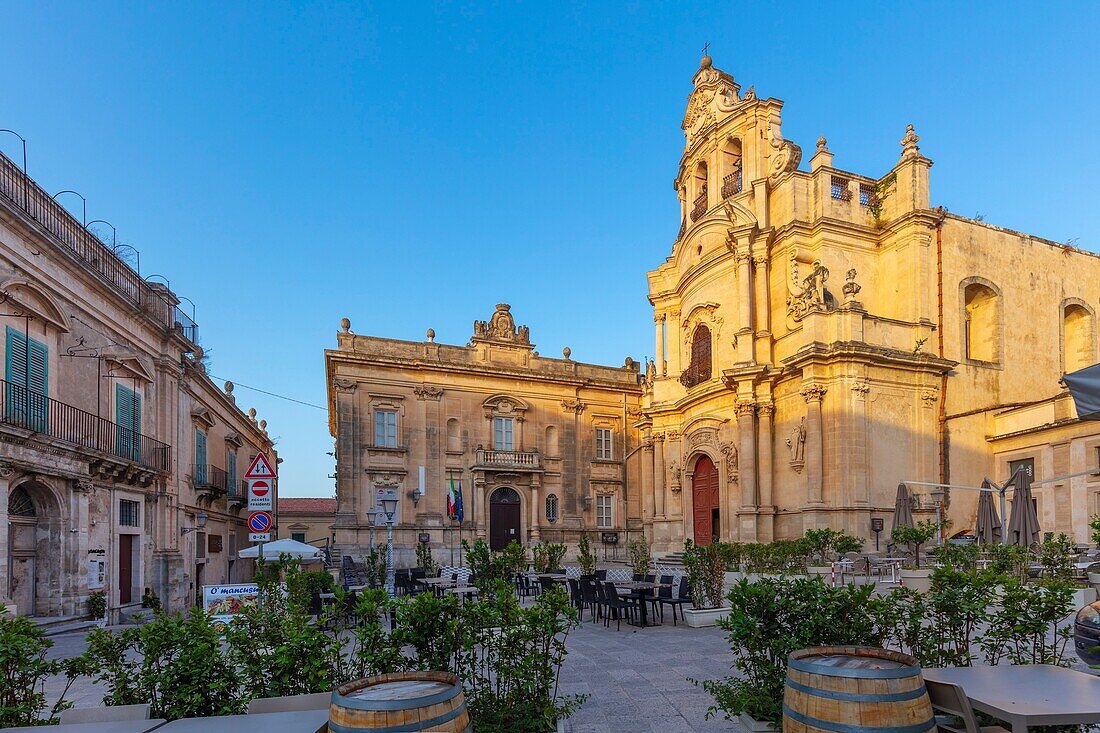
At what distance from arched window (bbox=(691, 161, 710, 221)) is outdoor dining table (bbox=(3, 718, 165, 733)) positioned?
2806 centimetres

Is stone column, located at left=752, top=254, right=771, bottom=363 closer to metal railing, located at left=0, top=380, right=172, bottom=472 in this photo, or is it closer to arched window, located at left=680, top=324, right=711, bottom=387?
arched window, located at left=680, top=324, right=711, bottom=387

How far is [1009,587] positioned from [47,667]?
6657 millimetres

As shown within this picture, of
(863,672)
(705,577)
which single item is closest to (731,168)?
(705,577)

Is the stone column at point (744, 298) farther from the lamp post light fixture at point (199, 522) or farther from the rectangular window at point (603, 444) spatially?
the lamp post light fixture at point (199, 522)

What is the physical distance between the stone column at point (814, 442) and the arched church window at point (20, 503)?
20.0m

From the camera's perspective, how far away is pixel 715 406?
26.0 meters

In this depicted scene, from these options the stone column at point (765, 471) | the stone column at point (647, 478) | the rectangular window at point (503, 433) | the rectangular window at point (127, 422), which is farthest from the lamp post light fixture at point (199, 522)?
the stone column at point (765, 471)

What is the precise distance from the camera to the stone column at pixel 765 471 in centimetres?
2294

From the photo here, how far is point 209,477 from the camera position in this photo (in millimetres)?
23578

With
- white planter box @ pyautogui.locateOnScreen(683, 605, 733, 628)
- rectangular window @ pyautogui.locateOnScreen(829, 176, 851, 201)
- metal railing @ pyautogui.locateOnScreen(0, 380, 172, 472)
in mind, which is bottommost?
white planter box @ pyautogui.locateOnScreen(683, 605, 733, 628)

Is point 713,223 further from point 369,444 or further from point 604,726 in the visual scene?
point 604,726

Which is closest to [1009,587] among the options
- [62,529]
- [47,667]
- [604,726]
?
[604,726]

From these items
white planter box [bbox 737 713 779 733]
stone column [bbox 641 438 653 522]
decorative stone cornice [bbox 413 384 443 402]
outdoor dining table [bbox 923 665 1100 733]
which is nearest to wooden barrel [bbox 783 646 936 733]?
outdoor dining table [bbox 923 665 1100 733]

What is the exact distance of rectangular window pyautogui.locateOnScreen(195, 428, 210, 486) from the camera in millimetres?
21594
